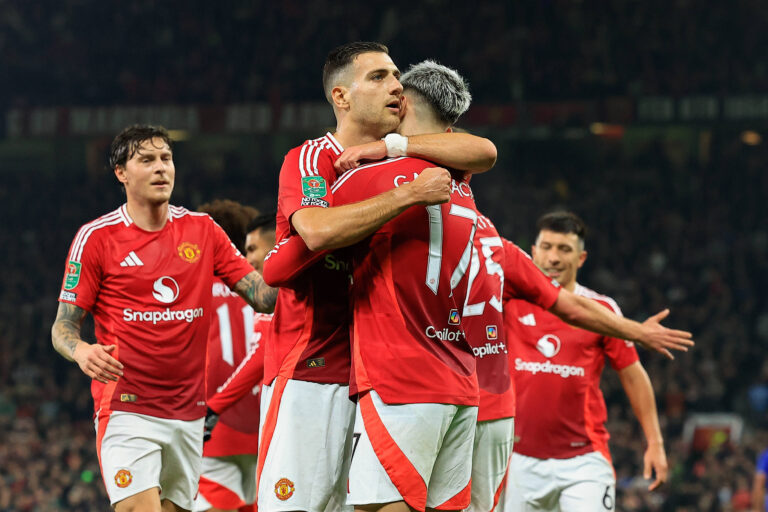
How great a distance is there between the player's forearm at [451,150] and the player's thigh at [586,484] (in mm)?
2883

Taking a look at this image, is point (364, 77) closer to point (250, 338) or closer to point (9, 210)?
point (250, 338)

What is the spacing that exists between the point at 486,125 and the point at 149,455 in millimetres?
19185

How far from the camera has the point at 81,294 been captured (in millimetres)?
5066

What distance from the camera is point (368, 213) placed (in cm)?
340

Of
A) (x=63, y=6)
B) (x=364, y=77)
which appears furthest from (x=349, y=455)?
(x=63, y=6)

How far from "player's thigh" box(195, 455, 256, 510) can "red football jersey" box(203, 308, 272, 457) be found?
0.19ft

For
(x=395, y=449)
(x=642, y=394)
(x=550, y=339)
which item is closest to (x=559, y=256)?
(x=550, y=339)

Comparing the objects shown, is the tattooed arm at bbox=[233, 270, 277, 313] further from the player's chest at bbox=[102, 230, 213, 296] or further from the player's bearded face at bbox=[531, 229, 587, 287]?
the player's bearded face at bbox=[531, 229, 587, 287]

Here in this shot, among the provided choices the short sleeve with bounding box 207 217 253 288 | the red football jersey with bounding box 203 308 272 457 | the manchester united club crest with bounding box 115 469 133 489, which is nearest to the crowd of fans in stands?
the red football jersey with bounding box 203 308 272 457

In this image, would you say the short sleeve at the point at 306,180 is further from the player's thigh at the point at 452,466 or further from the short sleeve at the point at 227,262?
the short sleeve at the point at 227,262

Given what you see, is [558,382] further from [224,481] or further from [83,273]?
[83,273]

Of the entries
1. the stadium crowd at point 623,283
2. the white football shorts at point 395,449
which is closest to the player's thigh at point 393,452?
the white football shorts at point 395,449

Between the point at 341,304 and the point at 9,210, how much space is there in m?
23.4

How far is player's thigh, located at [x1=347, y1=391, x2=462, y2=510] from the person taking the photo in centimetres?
343
